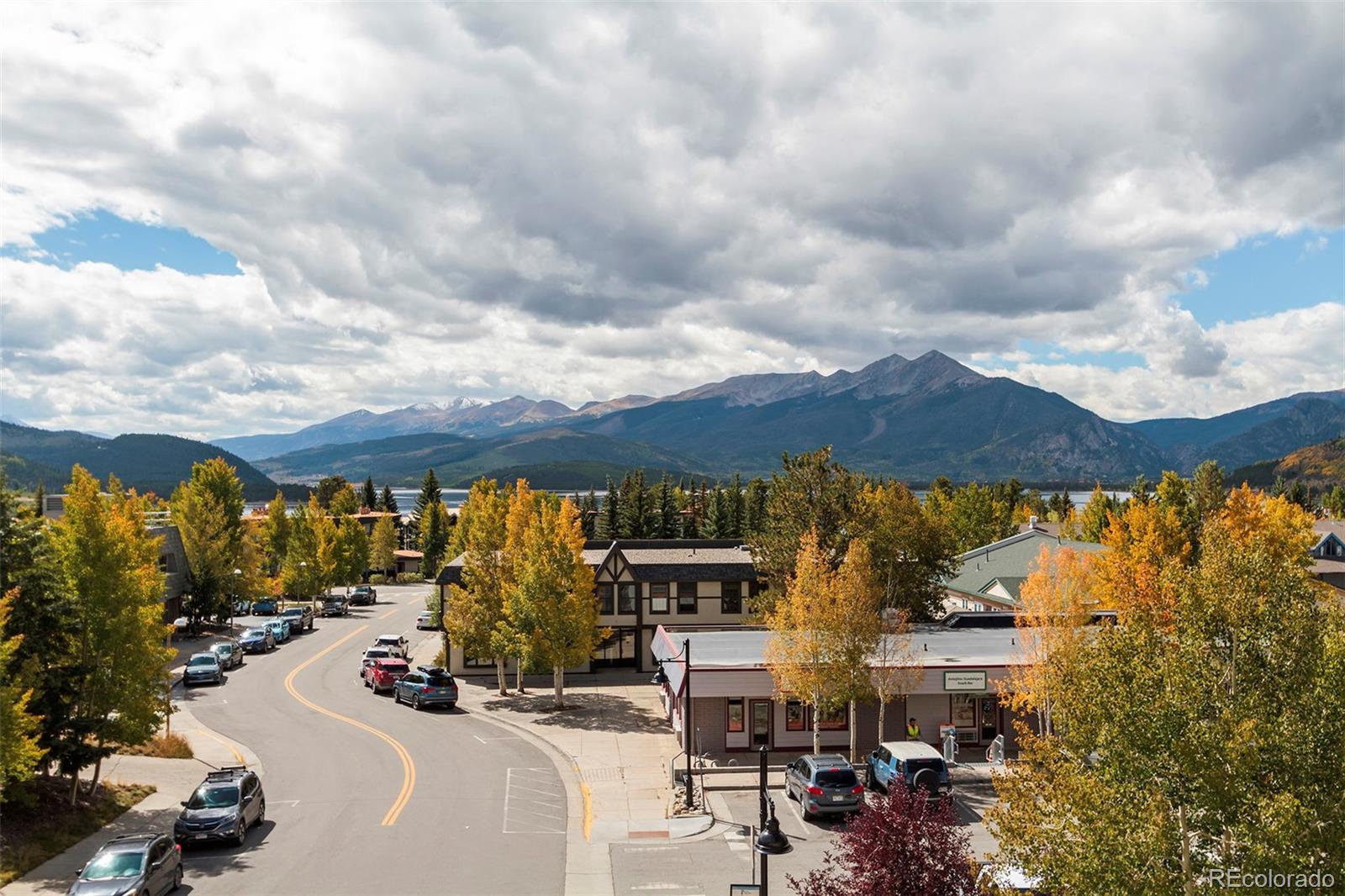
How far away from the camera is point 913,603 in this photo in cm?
→ 5388

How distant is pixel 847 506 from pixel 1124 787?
3685cm

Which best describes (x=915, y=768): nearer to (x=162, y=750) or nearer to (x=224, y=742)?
(x=224, y=742)

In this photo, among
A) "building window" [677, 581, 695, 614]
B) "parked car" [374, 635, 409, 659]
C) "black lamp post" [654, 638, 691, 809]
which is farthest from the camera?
"parked car" [374, 635, 409, 659]

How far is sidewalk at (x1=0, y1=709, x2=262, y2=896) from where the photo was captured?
23.2 meters

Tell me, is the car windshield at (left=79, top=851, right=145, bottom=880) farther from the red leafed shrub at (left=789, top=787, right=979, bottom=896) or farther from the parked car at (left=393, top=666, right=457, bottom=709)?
the parked car at (left=393, top=666, right=457, bottom=709)

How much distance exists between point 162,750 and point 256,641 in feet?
94.1

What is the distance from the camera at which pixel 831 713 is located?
37250mm

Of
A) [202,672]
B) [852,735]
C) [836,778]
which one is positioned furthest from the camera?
[202,672]

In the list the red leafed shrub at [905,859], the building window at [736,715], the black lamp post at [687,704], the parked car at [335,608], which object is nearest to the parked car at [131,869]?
the black lamp post at [687,704]

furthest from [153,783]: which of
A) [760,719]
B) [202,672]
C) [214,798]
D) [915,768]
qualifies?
[915,768]

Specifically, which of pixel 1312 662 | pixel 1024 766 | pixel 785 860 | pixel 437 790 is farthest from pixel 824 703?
pixel 1312 662

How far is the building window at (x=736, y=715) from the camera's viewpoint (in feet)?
128

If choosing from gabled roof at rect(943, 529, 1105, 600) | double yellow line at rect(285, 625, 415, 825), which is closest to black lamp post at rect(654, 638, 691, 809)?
double yellow line at rect(285, 625, 415, 825)

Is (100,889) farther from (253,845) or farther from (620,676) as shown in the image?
(620,676)
